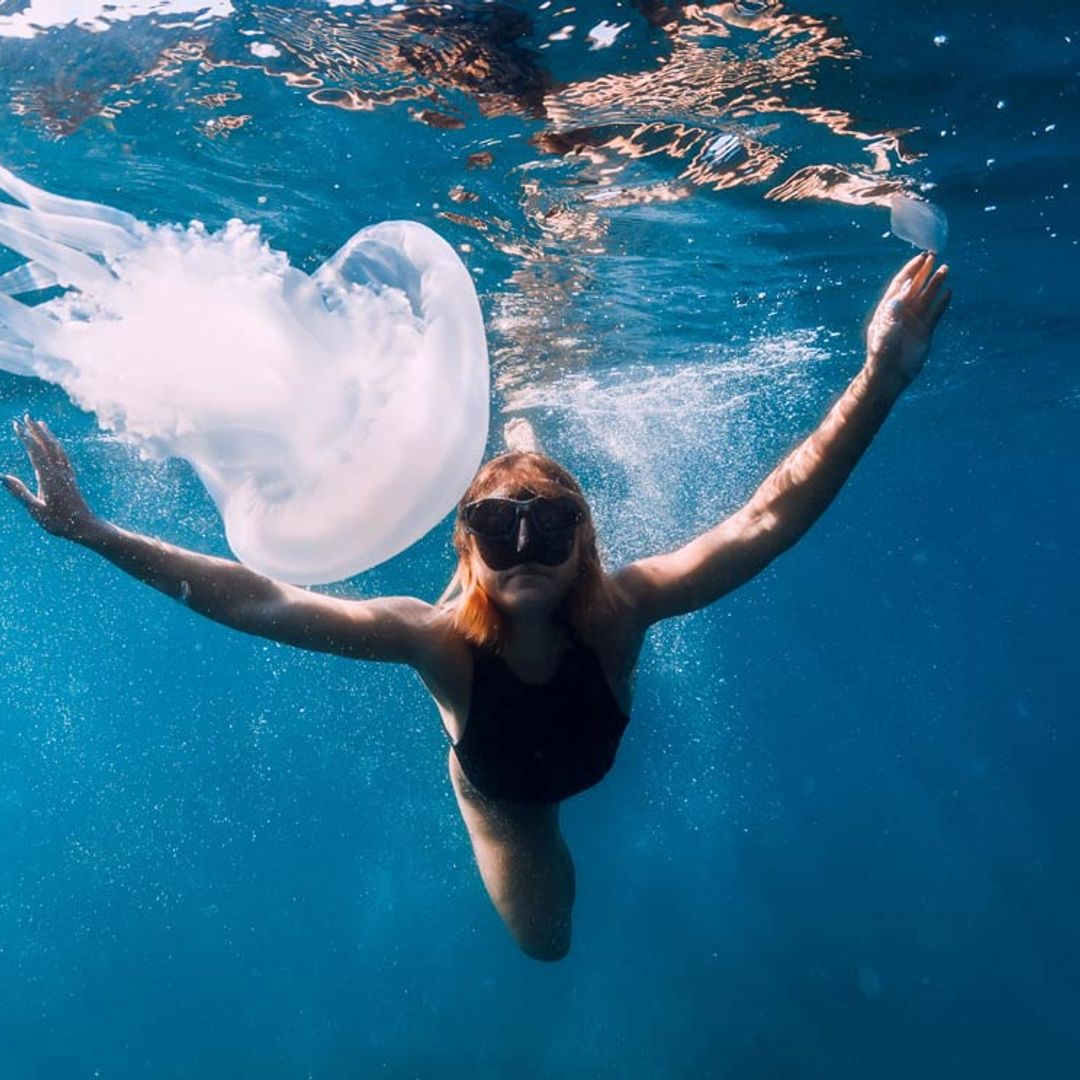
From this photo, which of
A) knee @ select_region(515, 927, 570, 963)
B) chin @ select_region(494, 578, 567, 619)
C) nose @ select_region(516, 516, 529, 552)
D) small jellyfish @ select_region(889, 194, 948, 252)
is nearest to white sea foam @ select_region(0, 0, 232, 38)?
nose @ select_region(516, 516, 529, 552)

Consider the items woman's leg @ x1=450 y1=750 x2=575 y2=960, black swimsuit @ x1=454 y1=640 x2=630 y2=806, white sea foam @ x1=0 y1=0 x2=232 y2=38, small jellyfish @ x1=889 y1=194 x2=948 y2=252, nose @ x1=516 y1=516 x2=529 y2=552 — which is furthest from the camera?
small jellyfish @ x1=889 y1=194 x2=948 y2=252

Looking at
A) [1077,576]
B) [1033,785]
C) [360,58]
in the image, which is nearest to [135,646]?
[1033,785]

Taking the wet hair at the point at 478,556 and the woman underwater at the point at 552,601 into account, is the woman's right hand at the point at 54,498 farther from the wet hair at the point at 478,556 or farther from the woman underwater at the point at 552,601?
the wet hair at the point at 478,556

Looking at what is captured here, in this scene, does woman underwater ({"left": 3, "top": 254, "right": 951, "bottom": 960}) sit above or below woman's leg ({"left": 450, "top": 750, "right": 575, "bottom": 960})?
above

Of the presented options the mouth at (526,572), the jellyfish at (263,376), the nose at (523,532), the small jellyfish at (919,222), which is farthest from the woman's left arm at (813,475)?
the small jellyfish at (919,222)

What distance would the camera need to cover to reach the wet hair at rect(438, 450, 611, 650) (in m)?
3.83

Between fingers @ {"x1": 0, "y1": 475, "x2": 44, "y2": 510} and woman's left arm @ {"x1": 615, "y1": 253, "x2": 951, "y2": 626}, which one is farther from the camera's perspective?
woman's left arm @ {"x1": 615, "y1": 253, "x2": 951, "y2": 626}

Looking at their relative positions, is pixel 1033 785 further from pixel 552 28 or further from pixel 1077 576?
pixel 552 28

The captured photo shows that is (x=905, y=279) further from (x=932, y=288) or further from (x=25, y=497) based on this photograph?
(x=25, y=497)

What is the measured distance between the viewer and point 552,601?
12.8 feet

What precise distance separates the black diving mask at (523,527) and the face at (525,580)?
0.7 inches

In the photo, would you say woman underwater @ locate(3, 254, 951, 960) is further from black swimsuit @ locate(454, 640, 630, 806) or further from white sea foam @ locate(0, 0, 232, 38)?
white sea foam @ locate(0, 0, 232, 38)

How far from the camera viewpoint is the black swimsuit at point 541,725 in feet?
13.3

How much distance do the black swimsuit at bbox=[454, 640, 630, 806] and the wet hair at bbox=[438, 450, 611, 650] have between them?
11 centimetres
